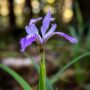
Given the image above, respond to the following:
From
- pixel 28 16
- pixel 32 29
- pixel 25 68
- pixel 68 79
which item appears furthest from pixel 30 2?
pixel 32 29

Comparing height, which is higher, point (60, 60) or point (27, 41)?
point (27, 41)

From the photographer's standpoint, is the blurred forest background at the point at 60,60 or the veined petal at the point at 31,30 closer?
the veined petal at the point at 31,30

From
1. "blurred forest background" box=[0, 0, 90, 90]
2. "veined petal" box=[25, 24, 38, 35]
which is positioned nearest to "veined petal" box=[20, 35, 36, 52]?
"veined petal" box=[25, 24, 38, 35]

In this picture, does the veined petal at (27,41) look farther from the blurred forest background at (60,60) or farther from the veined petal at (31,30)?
the blurred forest background at (60,60)

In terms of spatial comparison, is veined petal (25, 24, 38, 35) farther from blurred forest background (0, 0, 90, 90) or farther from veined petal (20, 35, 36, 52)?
blurred forest background (0, 0, 90, 90)

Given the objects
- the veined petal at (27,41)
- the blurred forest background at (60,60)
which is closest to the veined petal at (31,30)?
the veined petal at (27,41)

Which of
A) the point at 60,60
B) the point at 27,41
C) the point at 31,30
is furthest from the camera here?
the point at 60,60

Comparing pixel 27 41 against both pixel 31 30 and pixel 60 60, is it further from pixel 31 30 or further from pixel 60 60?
pixel 60 60

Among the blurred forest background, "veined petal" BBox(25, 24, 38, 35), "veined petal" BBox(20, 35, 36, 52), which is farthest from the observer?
the blurred forest background

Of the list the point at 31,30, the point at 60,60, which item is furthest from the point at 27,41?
the point at 60,60

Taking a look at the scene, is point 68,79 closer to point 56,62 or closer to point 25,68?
point 56,62

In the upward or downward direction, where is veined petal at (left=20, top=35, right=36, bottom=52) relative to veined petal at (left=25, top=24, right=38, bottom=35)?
upward
